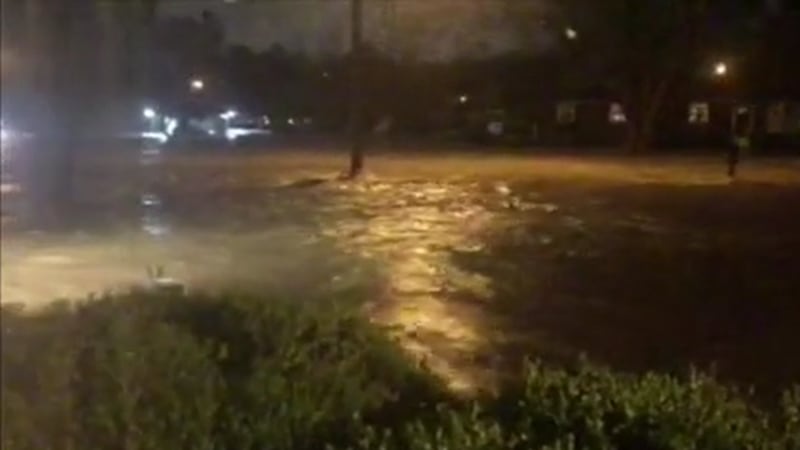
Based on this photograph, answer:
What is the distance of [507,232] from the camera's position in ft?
62.6

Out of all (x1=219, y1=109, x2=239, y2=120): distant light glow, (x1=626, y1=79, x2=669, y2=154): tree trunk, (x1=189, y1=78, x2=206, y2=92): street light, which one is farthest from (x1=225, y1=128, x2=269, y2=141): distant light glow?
(x1=626, y1=79, x2=669, y2=154): tree trunk

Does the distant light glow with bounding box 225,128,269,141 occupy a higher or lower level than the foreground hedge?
lower

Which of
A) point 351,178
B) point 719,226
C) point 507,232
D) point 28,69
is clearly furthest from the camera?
point 351,178

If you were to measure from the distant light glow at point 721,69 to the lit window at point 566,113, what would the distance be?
15.3m

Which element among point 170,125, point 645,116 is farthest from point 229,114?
point 645,116

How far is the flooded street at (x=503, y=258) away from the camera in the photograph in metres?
10.5

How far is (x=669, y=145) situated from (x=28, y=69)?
25.5 feet

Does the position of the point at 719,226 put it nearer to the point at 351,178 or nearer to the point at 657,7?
the point at 657,7

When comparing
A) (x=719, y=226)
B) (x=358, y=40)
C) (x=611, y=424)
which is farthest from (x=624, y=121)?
(x=611, y=424)

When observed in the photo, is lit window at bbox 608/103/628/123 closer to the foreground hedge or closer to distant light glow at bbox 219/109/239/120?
the foreground hedge

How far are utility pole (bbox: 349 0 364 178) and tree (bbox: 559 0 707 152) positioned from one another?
1868mm

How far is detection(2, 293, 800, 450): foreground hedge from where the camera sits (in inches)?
215

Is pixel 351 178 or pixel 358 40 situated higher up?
pixel 358 40

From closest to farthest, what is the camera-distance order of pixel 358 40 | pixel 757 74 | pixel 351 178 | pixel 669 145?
pixel 757 74
pixel 358 40
pixel 669 145
pixel 351 178
